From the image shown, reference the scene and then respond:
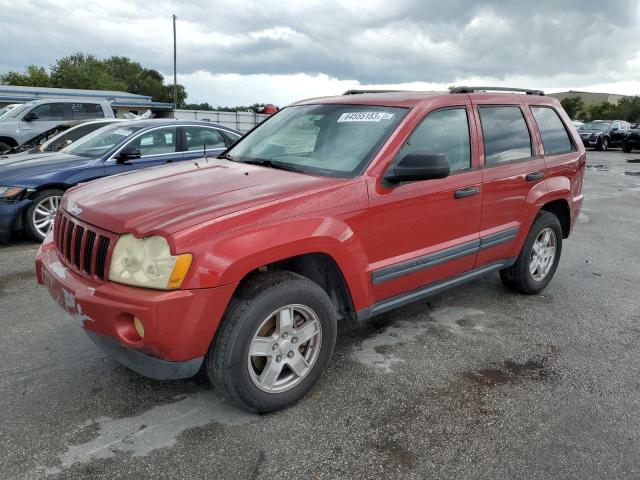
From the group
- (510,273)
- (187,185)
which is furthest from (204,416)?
(510,273)

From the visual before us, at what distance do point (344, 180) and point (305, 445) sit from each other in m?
1.44

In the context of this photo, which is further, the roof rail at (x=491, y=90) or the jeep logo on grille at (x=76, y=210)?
the roof rail at (x=491, y=90)

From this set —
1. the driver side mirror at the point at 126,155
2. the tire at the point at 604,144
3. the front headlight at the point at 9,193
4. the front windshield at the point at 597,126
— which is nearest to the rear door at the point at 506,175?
the driver side mirror at the point at 126,155

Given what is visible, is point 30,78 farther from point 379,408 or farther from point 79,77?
point 379,408

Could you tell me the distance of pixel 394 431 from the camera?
2652 mm

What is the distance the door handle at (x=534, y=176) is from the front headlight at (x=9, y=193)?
17.8 ft

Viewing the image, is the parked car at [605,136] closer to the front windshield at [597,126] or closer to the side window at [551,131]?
the front windshield at [597,126]

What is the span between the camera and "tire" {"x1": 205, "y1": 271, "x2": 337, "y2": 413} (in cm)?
253

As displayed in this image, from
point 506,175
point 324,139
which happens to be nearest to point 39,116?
point 324,139

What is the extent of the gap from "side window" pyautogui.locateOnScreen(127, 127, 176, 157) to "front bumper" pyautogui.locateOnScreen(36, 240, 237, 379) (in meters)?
4.70

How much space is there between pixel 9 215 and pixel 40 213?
34 cm

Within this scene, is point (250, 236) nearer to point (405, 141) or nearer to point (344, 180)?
point (344, 180)

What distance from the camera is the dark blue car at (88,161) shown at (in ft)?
19.7

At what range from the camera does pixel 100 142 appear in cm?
697
